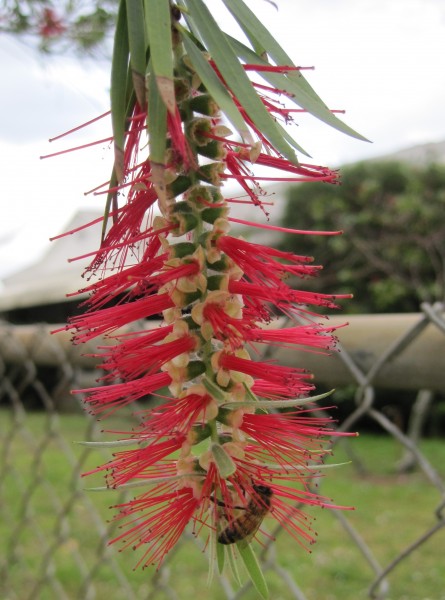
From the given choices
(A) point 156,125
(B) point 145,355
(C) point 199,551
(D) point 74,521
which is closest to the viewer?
(A) point 156,125

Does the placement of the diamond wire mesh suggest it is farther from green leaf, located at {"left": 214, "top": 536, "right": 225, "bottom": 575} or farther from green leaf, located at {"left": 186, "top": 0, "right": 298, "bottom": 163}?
green leaf, located at {"left": 186, "top": 0, "right": 298, "bottom": 163}

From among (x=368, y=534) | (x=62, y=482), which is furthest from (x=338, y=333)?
(x=62, y=482)

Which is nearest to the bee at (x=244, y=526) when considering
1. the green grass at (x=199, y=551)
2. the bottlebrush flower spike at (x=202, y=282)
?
the bottlebrush flower spike at (x=202, y=282)

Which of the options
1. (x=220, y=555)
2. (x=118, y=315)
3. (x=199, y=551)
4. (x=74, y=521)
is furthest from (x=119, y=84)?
(x=74, y=521)

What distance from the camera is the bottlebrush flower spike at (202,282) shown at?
1.03ft

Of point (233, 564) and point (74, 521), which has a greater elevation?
point (233, 564)

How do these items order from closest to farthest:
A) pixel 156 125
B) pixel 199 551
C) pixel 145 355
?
pixel 156 125 < pixel 145 355 < pixel 199 551

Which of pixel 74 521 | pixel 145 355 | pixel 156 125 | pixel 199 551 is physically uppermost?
pixel 156 125

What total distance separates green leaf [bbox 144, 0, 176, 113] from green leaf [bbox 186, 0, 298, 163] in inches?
1.0

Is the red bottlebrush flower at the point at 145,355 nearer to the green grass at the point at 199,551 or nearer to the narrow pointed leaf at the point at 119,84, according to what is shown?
the narrow pointed leaf at the point at 119,84

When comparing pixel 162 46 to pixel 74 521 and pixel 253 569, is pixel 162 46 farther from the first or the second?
pixel 74 521

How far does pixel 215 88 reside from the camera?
298 millimetres

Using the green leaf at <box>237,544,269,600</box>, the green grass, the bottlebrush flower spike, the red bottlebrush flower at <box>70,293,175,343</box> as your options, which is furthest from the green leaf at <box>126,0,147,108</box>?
the green grass

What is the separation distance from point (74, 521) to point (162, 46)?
3.54 meters
